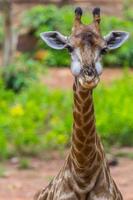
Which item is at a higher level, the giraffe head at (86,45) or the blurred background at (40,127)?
the giraffe head at (86,45)

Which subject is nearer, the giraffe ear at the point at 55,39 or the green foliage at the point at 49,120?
the giraffe ear at the point at 55,39

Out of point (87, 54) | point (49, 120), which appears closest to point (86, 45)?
point (87, 54)

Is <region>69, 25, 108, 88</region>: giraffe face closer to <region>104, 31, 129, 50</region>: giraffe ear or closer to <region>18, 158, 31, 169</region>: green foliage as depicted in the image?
<region>104, 31, 129, 50</region>: giraffe ear

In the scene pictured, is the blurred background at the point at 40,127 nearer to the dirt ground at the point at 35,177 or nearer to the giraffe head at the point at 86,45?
the dirt ground at the point at 35,177

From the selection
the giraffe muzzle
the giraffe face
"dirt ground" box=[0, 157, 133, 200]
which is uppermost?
the giraffe face

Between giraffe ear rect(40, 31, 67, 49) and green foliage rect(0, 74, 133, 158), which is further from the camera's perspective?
green foliage rect(0, 74, 133, 158)

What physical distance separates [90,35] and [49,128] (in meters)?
4.68

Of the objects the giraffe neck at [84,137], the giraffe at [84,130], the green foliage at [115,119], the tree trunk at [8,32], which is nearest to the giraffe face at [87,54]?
the giraffe at [84,130]

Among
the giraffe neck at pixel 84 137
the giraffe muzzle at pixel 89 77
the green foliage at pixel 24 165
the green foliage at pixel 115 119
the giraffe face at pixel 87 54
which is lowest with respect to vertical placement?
the green foliage at pixel 24 165

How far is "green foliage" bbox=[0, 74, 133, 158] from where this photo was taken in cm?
885

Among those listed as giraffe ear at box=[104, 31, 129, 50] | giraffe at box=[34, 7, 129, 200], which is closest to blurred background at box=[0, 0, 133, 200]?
giraffe at box=[34, 7, 129, 200]

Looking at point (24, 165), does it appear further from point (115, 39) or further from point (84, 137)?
point (115, 39)

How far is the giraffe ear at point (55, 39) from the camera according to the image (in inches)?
200

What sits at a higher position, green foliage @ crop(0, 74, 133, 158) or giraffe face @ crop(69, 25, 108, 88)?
giraffe face @ crop(69, 25, 108, 88)
